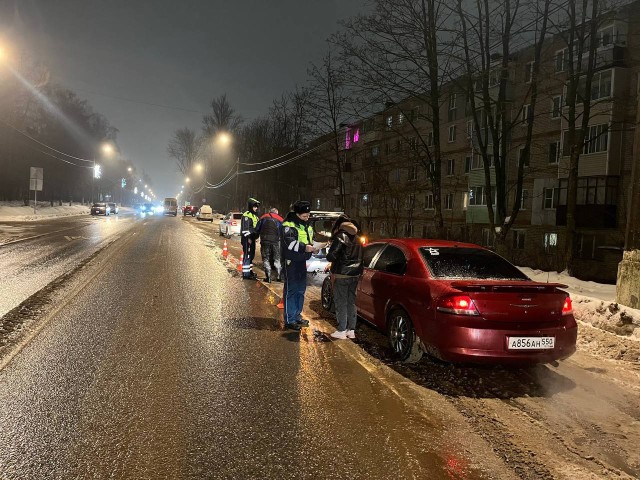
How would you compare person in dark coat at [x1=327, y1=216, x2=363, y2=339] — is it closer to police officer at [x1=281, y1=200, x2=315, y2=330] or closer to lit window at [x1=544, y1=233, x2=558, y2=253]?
police officer at [x1=281, y1=200, x2=315, y2=330]

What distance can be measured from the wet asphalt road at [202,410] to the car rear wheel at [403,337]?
55 centimetres

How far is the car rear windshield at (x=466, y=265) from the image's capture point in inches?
208

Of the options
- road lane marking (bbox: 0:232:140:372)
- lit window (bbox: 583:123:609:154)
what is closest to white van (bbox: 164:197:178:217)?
lit window (bbox: 583:123:609:154)

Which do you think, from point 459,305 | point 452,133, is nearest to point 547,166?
point 452,133

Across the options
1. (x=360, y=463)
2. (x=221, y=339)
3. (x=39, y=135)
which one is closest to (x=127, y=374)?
(x=221, y=339)

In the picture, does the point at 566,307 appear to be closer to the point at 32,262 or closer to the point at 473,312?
the point at 473,312

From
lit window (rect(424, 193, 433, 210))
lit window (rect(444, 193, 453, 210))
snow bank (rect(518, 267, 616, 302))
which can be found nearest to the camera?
snow bank (rect(518, 267, 616, 302))

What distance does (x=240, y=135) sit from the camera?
6569 cm

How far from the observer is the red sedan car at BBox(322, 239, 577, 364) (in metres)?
4.56

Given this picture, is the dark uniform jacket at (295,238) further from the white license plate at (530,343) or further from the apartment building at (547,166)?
the apartment building at (547,166)

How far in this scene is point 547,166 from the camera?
29.5 meters

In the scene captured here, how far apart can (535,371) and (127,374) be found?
437 centimetres

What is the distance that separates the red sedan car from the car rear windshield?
0.01 metres

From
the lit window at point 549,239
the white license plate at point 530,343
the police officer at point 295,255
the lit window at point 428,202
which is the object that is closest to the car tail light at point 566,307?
the white license plate at point 530,343
